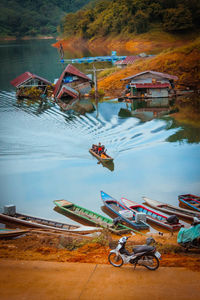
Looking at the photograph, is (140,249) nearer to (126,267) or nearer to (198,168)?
(126,267)

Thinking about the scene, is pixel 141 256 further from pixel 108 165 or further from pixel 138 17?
pixel 138 17

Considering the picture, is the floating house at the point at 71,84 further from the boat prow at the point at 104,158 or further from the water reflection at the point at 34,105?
the boat prow at the point at 104,158

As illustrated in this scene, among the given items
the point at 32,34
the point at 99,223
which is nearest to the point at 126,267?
the point at 99,223

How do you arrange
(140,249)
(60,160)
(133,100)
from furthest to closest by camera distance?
(133,100)
(60,160)
(140,249)

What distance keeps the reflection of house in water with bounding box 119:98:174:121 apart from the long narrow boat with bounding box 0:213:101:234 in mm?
18210

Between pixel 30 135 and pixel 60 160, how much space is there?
572 centimetres

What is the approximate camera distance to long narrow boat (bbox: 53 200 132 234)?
40.3ft

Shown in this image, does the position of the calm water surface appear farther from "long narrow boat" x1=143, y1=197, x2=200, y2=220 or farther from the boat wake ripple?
"long narrow boat" x1=143, y1=197, x2=200, y2=220

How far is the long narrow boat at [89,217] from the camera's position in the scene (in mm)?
12272

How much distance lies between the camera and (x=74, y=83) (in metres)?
40.1

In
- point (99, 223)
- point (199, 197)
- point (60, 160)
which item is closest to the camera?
point (99, 223)

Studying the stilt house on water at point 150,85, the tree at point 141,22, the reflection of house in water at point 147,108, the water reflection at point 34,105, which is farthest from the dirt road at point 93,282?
the tree at point 141,22

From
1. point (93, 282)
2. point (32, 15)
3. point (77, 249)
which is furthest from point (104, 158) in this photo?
point (32, 15)

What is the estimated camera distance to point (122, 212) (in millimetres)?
13344
